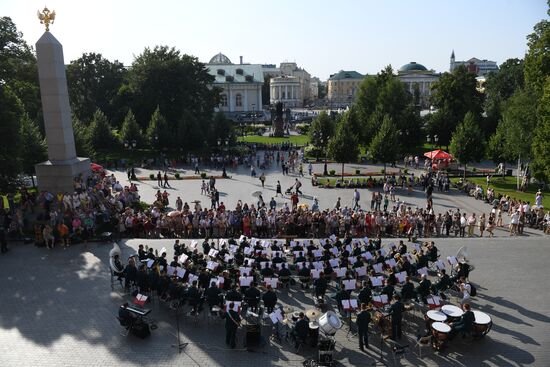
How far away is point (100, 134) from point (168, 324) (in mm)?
43247

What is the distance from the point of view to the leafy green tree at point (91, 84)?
64312mm

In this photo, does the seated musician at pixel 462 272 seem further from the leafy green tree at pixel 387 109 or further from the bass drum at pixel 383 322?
the leafy green tree at pixel 387 109

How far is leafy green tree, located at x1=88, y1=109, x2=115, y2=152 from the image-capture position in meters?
52.1

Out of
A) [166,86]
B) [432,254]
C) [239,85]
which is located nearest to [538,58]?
[432,254]

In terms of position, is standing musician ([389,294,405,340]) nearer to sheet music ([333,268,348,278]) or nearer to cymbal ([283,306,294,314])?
sheet music ([333,268,348,278])

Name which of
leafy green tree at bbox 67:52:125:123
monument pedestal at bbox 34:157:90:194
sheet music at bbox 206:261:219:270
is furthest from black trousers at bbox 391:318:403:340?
leafy green tree at bbox 67:52:125:123

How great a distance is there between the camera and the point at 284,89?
160 metres

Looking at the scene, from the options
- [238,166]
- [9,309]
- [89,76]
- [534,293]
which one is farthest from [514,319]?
[89,76]

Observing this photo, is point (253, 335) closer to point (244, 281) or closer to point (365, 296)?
point (244, 281)

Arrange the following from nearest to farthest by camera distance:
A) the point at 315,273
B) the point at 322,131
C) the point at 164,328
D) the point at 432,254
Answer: the point at 164,328, the point at 315,273, the point at 432,254, the point at 322,131

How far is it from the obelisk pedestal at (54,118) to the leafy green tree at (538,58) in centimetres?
3061

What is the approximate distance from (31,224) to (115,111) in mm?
42571

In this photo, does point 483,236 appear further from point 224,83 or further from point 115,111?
point 224,83

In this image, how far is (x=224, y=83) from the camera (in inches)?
4188
